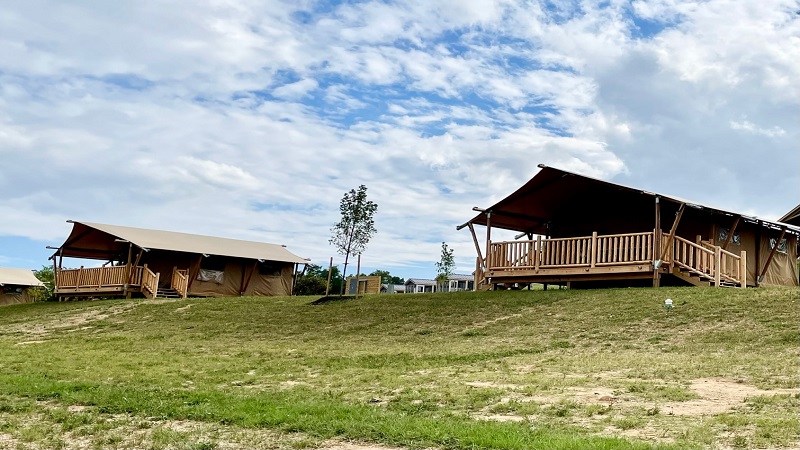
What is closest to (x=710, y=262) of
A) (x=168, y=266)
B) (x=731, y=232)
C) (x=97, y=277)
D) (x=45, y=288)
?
(x=731, y=232)

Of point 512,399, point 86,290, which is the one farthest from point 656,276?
point 86,290

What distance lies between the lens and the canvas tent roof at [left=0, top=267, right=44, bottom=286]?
5197 centimetres

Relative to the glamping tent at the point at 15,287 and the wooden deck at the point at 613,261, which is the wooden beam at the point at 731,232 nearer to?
the wooden deck at the point at 613,261

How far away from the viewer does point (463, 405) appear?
27.2 ft

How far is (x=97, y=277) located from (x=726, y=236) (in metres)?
26.3

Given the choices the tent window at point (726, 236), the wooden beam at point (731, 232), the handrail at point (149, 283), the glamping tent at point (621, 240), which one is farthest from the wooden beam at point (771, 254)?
the handrail at point (149, 283)

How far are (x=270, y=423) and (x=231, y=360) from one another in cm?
648

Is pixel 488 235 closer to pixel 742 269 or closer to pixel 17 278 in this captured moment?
pixel 742 269

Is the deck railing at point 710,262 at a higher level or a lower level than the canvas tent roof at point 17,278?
higher

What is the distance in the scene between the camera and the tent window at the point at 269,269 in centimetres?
3734

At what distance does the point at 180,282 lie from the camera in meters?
32.8

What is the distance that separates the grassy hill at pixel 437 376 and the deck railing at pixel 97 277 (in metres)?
11.4

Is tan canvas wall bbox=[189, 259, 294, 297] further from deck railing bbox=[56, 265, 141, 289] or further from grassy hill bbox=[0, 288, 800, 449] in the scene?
grassy hill bbox=[0, 288, 800, 449]

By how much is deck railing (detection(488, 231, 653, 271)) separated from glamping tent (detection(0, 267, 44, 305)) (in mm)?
40703
